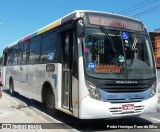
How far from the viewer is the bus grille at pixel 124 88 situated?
26.9ft

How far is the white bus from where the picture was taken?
812cm

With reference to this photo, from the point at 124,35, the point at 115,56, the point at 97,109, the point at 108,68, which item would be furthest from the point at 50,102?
the point at 124,35

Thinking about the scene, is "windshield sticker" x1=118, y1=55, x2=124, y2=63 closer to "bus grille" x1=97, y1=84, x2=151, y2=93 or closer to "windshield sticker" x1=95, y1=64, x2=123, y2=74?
"windshield sticker" x1=95, y1=64, x2=123, y2=74

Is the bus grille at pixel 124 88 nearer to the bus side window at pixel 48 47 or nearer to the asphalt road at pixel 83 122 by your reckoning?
the asphalt road at pixel 83 122

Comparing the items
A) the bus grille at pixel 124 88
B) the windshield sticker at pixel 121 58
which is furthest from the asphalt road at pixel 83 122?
the windshield sticker at pixel 121 58

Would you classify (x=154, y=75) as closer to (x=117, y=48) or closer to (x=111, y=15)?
(x=117, y=48)

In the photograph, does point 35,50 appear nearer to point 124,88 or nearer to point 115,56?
point 115,56

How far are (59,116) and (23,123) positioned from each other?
5.22ft

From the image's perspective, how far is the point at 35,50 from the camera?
40.9ft

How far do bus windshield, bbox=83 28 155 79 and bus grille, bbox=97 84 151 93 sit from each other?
0.22 meters

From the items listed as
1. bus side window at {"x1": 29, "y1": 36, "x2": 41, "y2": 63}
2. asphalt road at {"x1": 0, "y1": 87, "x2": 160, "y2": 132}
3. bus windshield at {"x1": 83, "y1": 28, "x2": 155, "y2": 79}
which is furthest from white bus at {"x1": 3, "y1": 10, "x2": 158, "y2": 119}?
bus side window at {"x1": 29, "y1": 36, "x2": 41, "y2": 63}

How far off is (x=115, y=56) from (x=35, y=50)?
4761 mm

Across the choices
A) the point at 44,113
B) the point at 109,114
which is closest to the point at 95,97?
the point at 109,114

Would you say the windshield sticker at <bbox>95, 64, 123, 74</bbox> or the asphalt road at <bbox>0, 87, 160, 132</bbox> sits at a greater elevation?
the windshield sticker at <bbox>95, 64, 123, 74</bbox>
